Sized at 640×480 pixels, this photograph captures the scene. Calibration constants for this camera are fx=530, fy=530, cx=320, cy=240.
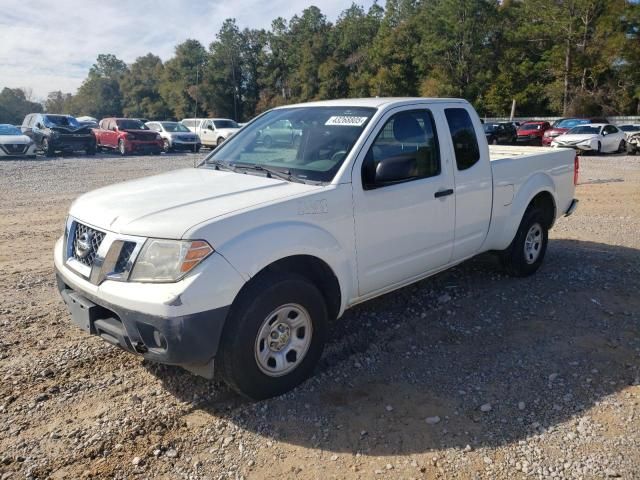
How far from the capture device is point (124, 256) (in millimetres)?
3078

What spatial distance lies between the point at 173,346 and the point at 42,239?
5721 millimetres

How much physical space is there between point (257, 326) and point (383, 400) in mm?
997

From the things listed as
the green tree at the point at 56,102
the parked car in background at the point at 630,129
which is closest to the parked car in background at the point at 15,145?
the parked car in background at the point at 630,129

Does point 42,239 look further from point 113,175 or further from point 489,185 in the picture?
point 113,175

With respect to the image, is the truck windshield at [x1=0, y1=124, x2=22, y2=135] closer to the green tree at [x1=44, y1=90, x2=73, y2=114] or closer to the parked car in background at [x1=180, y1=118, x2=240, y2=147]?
the parked car in background at [x1=180, y1=118, x2=240, y2=147]

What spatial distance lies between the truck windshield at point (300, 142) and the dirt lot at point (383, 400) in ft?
4.74

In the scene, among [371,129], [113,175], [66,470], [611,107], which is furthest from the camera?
[611,107]

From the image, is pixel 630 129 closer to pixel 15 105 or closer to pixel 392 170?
pixel 392 170

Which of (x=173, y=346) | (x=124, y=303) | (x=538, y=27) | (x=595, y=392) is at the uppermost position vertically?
(x=538, y=27)

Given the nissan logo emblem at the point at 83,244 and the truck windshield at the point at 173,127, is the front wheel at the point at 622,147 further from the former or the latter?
the nissan logo emblem at the point at 83,244

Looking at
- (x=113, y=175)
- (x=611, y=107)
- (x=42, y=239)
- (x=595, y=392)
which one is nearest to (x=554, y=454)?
(x=595, y=392)

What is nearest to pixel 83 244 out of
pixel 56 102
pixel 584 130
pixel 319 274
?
pixel 319 274

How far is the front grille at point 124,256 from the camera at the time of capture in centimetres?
305

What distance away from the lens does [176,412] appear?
131 inches
